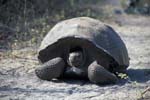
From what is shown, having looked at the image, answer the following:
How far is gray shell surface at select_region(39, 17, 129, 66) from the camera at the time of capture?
5289mm

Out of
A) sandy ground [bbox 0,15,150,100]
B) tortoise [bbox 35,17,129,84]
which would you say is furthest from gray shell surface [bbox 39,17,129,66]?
sandy ground [bbox 0,15,150,100]

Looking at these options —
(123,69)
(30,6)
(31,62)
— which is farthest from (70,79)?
(30,6)

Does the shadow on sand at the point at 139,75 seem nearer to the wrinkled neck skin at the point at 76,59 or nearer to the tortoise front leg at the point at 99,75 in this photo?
the tortoise front leg at the point at 99,75

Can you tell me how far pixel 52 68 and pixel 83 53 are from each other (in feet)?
1.29

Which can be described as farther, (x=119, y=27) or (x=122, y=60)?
(x=119, y=27)

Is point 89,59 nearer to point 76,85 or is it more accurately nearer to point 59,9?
point 76,85

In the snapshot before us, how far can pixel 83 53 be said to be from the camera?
5.43m

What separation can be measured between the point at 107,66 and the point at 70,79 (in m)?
0.48

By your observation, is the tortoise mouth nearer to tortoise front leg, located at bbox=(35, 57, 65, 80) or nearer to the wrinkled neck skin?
the wrinkled neck skin

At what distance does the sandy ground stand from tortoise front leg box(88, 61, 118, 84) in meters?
0.07

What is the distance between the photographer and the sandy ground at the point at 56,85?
4953 millimetres

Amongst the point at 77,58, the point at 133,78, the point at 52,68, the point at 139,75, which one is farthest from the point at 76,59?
the point at 139,75

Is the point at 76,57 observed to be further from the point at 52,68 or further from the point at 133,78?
the point at 133,78

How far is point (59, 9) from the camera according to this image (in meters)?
11.2
